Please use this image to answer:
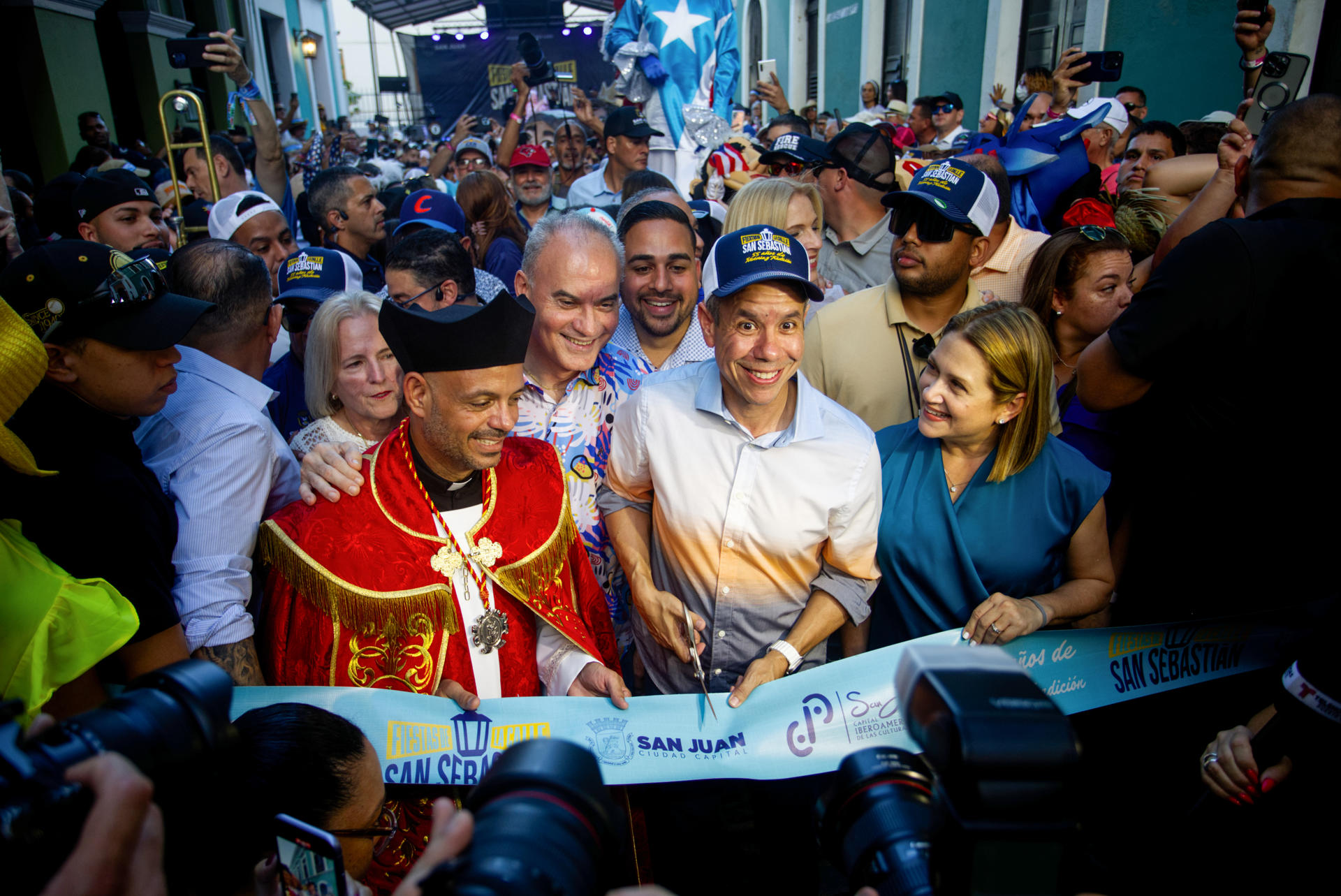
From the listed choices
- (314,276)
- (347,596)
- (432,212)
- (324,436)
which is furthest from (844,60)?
(347,596)

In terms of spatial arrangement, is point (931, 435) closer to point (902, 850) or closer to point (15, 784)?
point (902, 850)

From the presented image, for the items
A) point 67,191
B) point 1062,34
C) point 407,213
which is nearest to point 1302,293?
point 407,213

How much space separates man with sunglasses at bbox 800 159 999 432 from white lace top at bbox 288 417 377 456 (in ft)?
6.09

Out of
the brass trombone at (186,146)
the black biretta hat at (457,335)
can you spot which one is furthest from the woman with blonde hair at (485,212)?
the black biretta hat at (457,335)

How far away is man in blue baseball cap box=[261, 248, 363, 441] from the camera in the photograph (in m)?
3.62

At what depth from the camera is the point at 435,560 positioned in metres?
2.42

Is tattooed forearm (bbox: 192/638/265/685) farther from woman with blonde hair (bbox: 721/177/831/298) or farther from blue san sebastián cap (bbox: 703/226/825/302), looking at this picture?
woman with blonde hair (bbox: 721/177/831/298)

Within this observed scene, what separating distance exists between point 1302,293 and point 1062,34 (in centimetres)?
1023

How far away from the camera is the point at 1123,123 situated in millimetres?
6340

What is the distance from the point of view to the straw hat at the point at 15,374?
5.52 feet

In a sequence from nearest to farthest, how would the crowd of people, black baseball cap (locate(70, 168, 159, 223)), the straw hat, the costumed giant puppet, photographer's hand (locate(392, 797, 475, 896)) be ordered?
1. photographer's hand (locate(392, 797, 475, 896))
2. the straw hat
3. the crowd of people
4. black baseball cap (locate(70, 168, 159, 223))
5. the costumed giant puppet

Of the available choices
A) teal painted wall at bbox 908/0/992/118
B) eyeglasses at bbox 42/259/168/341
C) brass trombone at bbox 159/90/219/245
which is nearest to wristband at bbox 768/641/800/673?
eyeglasses at bbox 42/259/168/341

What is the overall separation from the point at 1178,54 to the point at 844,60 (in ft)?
33.3

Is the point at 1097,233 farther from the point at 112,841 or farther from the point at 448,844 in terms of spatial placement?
the point at 112,841
